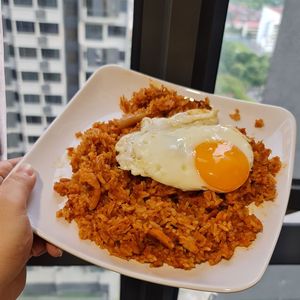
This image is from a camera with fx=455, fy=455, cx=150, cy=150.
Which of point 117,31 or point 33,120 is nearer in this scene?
point 117,31

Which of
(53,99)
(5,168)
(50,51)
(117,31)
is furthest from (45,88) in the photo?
(5,168)

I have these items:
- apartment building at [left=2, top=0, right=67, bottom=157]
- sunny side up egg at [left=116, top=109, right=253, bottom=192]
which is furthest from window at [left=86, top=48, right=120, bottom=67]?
sunny side up egg at [left=116, top=109, right=253, bottom=192]

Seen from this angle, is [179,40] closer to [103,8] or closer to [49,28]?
[103,8]

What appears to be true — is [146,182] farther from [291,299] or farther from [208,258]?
[291,299]

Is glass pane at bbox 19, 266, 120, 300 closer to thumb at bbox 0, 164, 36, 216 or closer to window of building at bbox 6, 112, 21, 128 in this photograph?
window of building at bbox 6, 112, 21, 128

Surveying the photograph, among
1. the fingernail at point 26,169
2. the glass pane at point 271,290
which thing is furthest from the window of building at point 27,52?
the glass pane at point 271,290

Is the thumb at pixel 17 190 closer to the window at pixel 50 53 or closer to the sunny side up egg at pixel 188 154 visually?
the sunny side up egg at pixel 188 154

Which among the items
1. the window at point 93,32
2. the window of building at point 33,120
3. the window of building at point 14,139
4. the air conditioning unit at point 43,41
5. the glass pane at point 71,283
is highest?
the window at point 93,32
